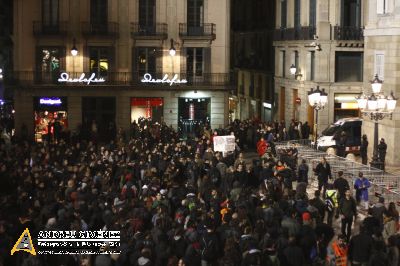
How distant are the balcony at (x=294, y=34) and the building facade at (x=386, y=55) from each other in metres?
13.5

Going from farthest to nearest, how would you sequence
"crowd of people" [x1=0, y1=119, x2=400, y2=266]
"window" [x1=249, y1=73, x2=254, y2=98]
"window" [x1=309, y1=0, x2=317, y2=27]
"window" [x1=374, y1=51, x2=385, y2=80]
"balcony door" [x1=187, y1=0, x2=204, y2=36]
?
"window" [x1=249, y1=73, x2=254, y2=98], "balcony door" [x1=187, y1=0, x2=204, y2=36], "window" [x1=309, y1=0, x2=317, y2=27], "window" [x1=374, y1=51, x2=385, y2=80], "crowd of people" [x1=0, y1=119, x2=400, y2=266]

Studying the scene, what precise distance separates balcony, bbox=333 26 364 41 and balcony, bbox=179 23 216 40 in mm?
8346

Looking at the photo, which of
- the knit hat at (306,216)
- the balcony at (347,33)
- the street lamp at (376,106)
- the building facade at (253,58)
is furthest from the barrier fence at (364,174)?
the building facade at (253,58)

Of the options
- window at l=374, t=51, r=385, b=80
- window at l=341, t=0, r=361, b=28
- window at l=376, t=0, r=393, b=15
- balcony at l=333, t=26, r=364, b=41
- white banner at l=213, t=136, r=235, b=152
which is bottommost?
white banner at l=213, t=136, r=235, b=152

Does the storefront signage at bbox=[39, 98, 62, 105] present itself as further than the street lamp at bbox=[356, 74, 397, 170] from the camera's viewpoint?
Yes

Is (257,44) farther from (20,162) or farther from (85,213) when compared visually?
(85,213)

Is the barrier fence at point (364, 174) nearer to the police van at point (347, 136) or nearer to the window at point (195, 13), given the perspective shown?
the police van at point (347, 136)

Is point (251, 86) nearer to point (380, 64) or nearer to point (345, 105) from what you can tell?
point (345, 105)

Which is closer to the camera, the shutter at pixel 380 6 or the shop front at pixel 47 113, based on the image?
the shutter at pixel 380 6

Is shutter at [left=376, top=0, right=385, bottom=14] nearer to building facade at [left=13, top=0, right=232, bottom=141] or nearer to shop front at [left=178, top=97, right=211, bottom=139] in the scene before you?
building facade at [left=13, top=0, right=232, bottom=141]

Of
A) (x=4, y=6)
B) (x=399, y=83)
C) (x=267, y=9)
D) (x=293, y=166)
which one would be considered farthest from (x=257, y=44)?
(x=293, y=166)

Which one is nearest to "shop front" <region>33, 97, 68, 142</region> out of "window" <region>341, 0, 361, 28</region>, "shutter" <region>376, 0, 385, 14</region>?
"window" <region>341, 0, 361, 28</region>

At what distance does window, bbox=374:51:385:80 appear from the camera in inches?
1474

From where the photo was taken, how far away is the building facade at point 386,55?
118 ft
